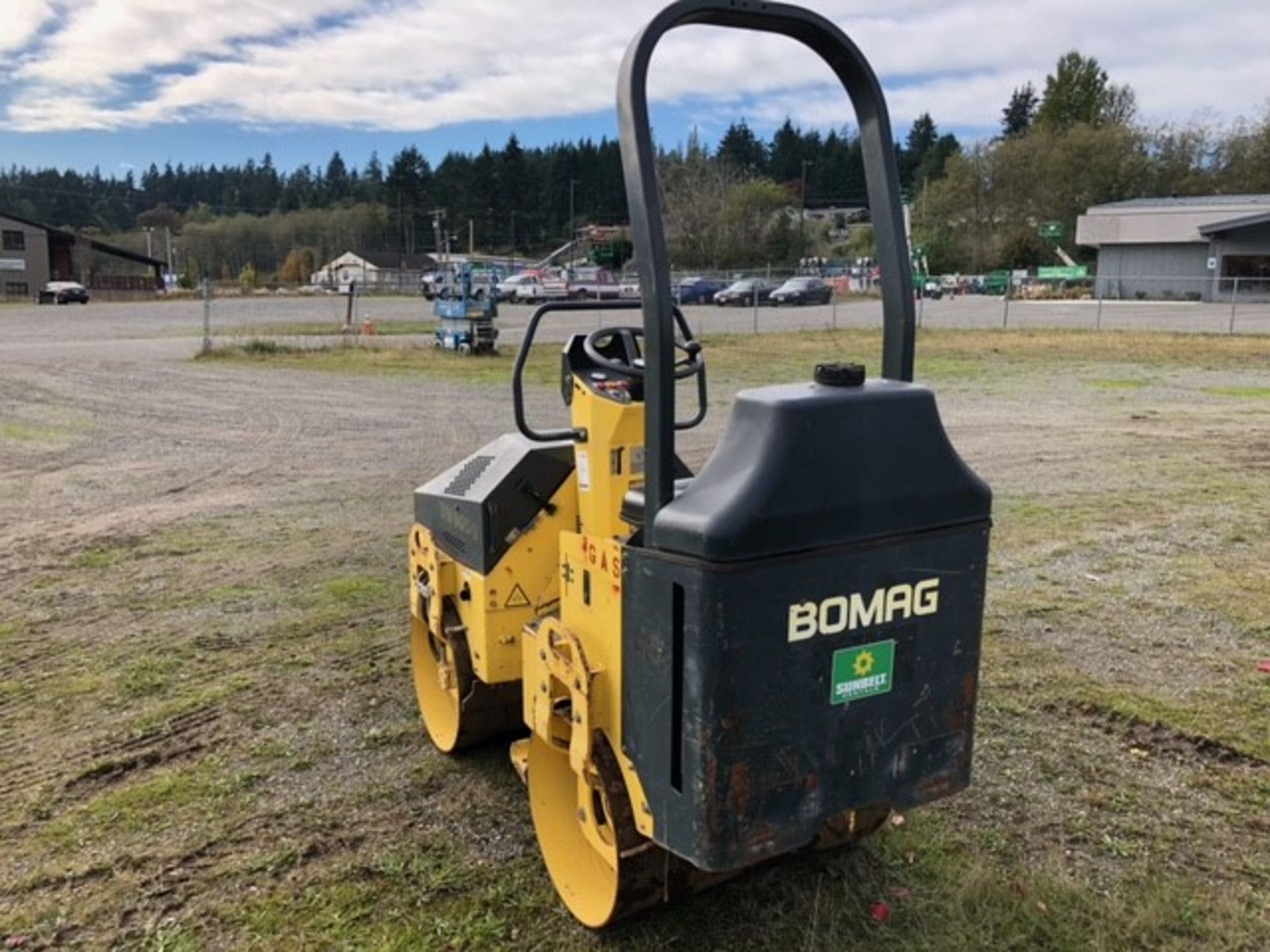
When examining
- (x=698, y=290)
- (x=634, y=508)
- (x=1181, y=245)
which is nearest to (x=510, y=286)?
(x=698, y=290)

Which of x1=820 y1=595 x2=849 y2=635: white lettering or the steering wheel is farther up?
the steering wheel

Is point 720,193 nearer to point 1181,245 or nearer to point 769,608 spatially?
point 1181,245

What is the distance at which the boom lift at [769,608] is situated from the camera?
2.04 m

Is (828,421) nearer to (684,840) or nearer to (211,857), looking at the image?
(684,840)

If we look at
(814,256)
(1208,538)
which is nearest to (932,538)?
(1208,538)

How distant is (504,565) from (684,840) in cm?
136

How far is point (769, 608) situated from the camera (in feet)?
6.68

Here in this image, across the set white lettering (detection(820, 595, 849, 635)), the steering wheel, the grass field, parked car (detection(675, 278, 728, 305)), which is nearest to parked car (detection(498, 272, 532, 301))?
parked car (detection(675, 278, 728, 305))

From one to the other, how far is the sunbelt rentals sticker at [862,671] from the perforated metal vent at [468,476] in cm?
167

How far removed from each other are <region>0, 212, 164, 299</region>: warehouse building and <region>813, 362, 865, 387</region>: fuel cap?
7718 cm

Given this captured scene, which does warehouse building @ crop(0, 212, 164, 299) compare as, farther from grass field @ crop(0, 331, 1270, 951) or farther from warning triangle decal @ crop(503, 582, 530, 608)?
warning triangle decal @ crop(503, 582, 530, 608)

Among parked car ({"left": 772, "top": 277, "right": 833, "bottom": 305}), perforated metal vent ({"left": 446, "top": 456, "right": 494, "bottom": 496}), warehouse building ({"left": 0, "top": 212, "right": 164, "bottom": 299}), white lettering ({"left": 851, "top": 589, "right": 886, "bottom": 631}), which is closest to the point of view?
white lettering ({"left": 851, "top": 589, "right": 886, "bottom": 631})

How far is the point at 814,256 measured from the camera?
7681 cm

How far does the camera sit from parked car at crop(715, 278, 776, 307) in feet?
147
